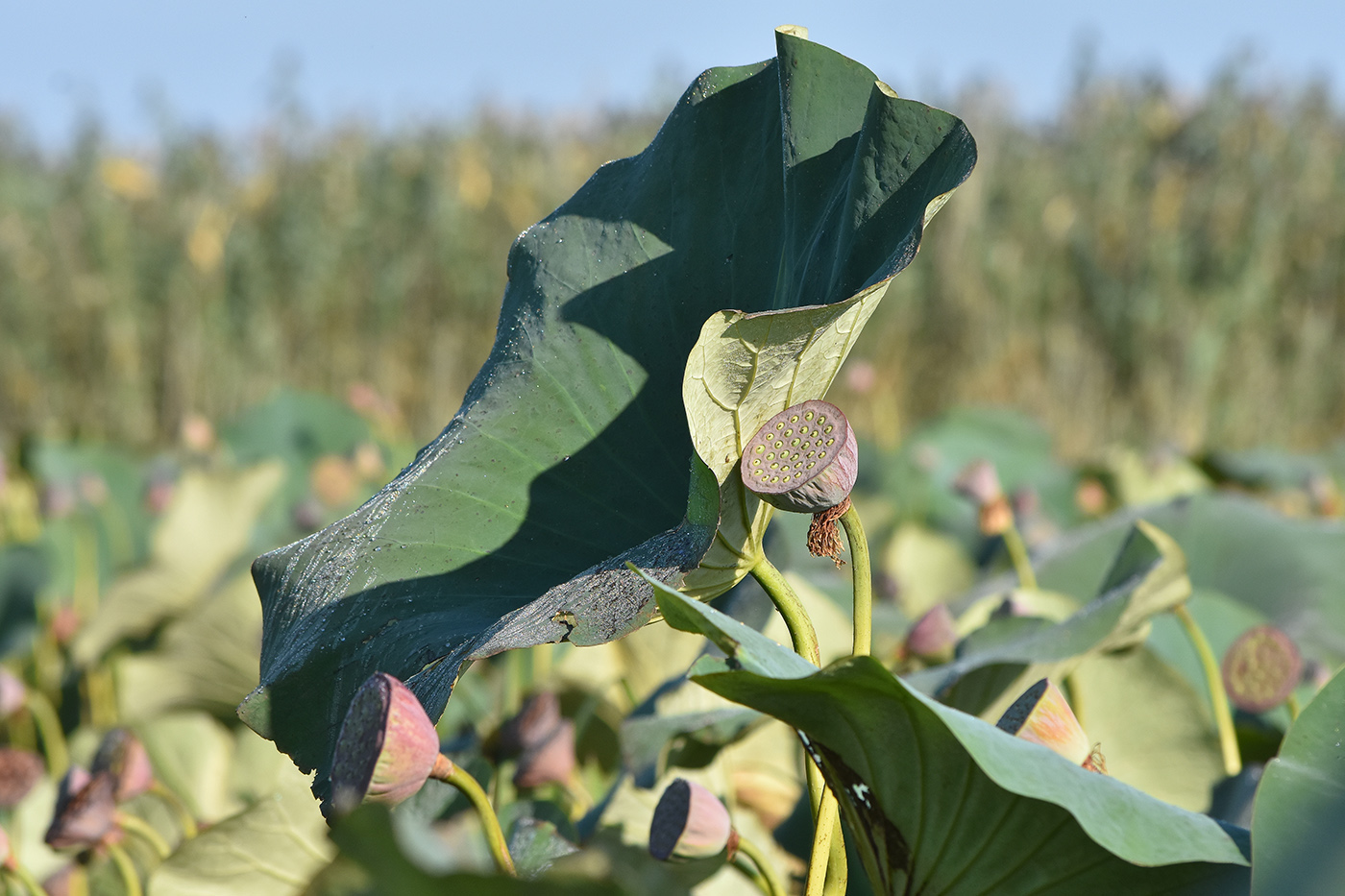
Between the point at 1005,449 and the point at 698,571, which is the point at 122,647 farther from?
the point at 1005,449

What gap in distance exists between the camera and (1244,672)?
858 mm

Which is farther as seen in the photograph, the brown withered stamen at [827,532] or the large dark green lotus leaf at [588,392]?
the large dark green lotus leaf at [588,392]

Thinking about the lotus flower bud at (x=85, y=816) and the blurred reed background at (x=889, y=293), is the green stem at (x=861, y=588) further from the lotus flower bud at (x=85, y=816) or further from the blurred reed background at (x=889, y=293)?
the blurred reed background at (x=889, y=293)

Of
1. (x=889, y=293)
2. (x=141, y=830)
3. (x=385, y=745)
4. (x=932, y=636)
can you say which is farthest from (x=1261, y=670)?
(x=889, y=293)

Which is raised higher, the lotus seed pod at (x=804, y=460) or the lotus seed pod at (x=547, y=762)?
the lotus seed pod at (x=804, y=460)

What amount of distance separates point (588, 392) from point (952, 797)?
0.31 m

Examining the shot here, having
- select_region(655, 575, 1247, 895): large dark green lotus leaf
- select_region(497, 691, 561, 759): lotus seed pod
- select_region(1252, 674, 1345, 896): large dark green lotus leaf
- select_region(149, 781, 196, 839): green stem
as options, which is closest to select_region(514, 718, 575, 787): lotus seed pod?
select_region(497, 691, 561, 759): lotus seed pod

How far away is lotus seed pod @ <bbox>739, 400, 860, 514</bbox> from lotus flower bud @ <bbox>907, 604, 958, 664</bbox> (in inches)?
17.1

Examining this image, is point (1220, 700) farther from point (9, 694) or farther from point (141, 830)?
point (9, 694)

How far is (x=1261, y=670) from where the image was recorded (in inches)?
33.5

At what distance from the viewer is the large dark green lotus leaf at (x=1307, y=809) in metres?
0.43

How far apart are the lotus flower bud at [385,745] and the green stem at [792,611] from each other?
16cm

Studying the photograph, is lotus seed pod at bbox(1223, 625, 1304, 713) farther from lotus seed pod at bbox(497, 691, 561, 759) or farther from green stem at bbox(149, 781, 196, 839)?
green stem at bbox(149, 781, 196, 839)

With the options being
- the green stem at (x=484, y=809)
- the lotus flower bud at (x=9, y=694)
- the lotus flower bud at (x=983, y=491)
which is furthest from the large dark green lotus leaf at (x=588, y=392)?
the lotus flower bud at (x=9, y=694)
